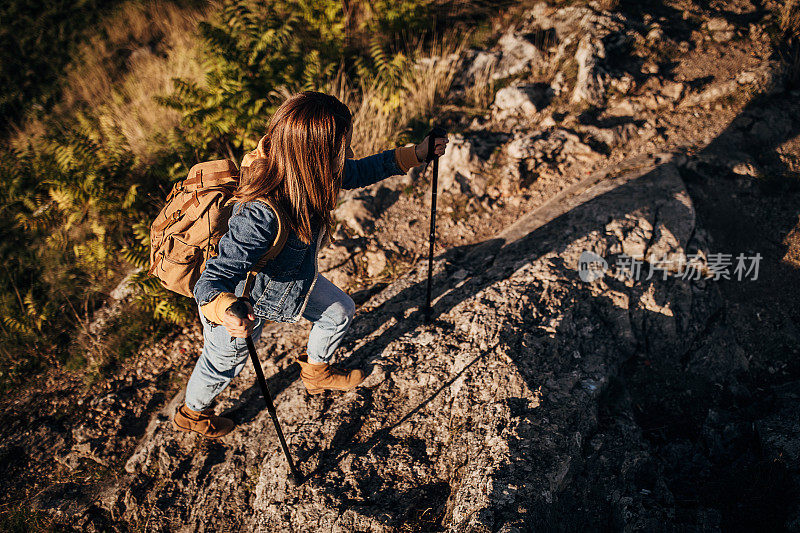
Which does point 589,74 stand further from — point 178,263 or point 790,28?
point 178,263

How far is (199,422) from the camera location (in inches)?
138

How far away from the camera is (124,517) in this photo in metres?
3.38

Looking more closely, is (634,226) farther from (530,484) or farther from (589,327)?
(530,484)

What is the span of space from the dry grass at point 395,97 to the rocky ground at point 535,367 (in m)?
0.92

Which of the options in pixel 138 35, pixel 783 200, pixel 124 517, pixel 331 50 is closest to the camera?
pixel 124 517

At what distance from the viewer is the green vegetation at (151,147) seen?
4.98 metres

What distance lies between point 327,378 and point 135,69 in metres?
9.22

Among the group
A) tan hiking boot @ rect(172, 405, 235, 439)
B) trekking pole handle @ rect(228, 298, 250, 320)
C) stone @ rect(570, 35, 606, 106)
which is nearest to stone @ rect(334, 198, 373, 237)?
tan hiking boot @ rect(172, 405, 235, 439)

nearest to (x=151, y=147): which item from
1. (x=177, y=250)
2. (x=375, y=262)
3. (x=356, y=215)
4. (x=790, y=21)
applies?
(x=356, y=215)

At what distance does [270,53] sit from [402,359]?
15.8 ft

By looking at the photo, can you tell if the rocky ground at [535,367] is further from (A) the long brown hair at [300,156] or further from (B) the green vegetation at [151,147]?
(A) the long brown hair at [300,156]

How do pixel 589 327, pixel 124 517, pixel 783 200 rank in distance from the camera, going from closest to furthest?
pixel 124 517 < pixel 589 327 < pixel 783 200

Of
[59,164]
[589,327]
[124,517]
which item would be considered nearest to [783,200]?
[589,327]

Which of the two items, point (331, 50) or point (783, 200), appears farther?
point (331, 50)
